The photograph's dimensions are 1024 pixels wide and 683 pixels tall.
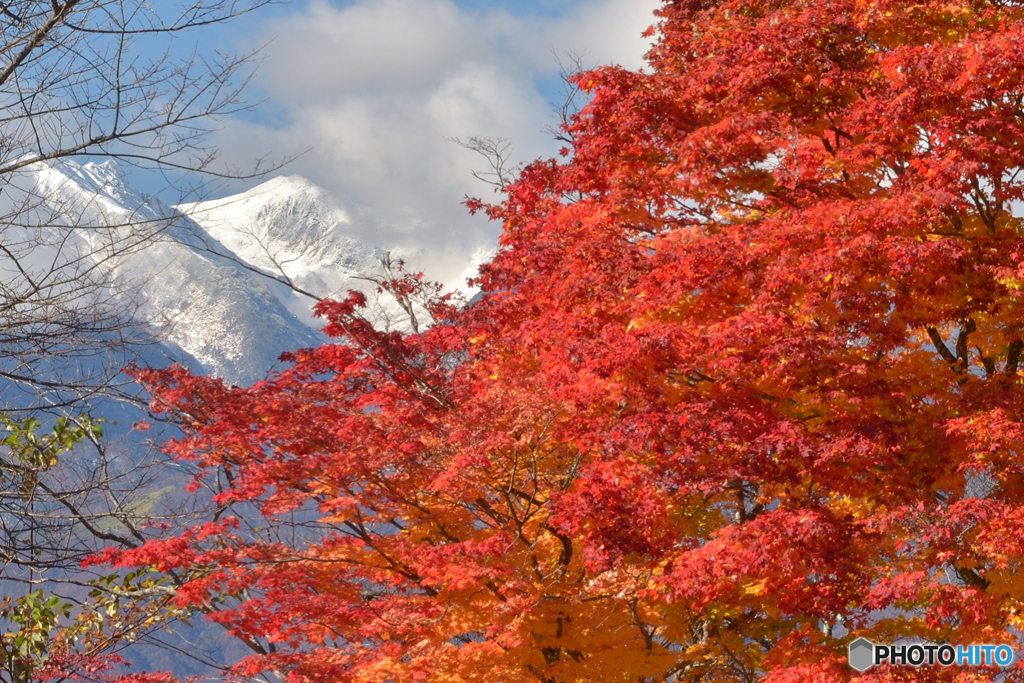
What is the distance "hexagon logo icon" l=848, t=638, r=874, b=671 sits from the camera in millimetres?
8711

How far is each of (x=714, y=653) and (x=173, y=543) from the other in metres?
8.11

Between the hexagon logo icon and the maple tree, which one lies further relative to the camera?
the hexagon logo icon

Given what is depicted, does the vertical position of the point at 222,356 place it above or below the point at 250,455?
above

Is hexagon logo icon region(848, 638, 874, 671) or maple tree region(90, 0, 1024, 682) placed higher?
maple tree region(90, 0, 1024, 682)

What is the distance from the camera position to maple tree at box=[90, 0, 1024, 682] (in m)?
7.75

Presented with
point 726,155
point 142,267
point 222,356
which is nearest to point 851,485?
point 726,155

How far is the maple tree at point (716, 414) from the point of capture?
7.75 m

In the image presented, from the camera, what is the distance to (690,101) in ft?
32.7

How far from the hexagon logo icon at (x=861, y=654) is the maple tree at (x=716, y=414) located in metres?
0.25

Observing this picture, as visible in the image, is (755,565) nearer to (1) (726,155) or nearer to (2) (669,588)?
(2) (669,588)

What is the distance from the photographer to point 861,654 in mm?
8977

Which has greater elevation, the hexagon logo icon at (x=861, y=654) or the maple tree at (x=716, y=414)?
the maple tree at (x=716, y=414)

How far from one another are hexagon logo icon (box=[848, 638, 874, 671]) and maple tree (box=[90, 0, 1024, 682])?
Answer: 9.9 inches

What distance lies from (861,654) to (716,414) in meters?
3.56
